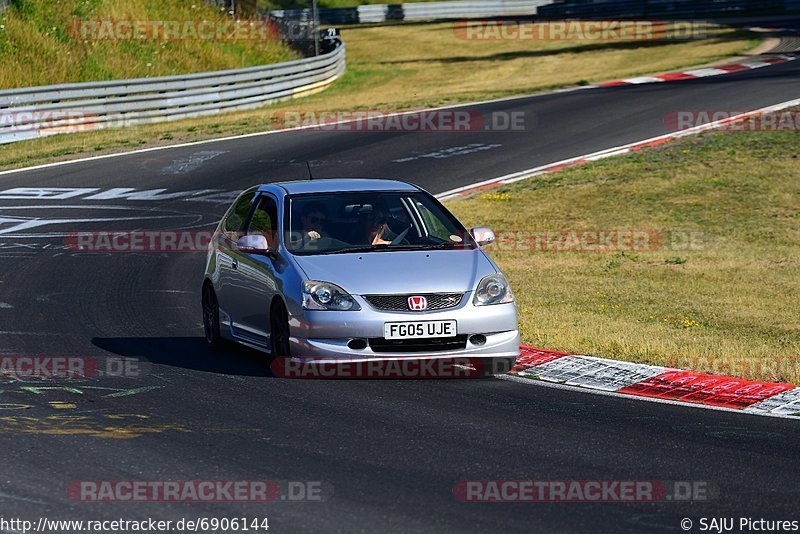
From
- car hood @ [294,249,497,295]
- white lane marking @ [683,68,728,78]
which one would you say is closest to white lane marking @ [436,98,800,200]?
white lane marking @ [683,68,728,78]

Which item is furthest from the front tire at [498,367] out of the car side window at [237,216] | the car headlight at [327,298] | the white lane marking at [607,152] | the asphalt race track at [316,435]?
the white lane marking at [607,152]

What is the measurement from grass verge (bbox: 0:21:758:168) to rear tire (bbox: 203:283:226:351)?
14553 millimetres

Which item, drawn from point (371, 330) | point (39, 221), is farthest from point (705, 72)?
point (371, 330)

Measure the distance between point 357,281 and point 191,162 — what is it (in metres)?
15.9

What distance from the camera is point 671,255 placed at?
18203 millimetres

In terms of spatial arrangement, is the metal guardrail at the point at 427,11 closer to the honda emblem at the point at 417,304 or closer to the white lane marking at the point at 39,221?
the white lane marking at the point at 39,221

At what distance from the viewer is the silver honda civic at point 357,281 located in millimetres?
10211

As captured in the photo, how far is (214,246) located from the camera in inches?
496

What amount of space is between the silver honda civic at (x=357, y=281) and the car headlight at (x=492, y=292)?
0.01 metres

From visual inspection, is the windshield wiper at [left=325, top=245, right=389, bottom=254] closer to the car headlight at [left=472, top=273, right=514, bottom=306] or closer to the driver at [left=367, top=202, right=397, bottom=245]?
the driver at [left=367, top=202, right=397, bottom=245]

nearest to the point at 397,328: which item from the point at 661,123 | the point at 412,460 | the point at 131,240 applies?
the point at 412,460

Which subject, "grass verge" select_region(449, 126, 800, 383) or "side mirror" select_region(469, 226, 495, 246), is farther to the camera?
"grass verge" select_region(449, 126, 800, 383)

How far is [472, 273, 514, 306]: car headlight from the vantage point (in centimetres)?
1048

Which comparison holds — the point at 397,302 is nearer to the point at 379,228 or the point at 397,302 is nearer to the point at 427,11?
the point at 379,228
